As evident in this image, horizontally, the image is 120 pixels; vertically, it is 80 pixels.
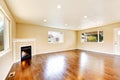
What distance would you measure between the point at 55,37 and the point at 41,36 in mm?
1622

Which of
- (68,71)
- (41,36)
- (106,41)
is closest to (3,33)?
(68,71)

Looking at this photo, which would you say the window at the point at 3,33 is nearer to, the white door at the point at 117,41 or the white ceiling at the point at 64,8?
the white ceiling at the point at 64,8

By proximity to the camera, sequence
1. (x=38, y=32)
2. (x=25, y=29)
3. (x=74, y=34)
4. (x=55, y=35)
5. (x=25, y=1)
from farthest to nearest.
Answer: (x=74, y=34)
(x=55, y=35)
(x=38, y=32)
(x=25, y=29)
(x=25, y=1)

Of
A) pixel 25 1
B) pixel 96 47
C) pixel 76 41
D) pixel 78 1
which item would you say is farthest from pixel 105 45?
pixel 25 1

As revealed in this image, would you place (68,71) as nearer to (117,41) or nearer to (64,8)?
(64,8)

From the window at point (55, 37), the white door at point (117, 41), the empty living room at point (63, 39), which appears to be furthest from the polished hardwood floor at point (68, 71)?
the window at point (55, 37)

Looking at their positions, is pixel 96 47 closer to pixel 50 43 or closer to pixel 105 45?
pixel 105 45

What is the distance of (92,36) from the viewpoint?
8.04 meters

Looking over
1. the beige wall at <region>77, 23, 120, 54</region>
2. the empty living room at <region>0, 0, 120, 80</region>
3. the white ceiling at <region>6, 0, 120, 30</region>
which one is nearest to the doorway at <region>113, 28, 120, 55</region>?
the empty living room at <region>0, 0, 120, 80</region>

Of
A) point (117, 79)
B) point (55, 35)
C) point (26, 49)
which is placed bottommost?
point (117, 79)

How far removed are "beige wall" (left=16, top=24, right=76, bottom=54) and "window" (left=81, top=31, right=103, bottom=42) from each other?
155 cm

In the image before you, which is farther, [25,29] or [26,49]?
[25,29]

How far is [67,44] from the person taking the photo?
8.84 m

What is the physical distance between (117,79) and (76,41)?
7456mm
